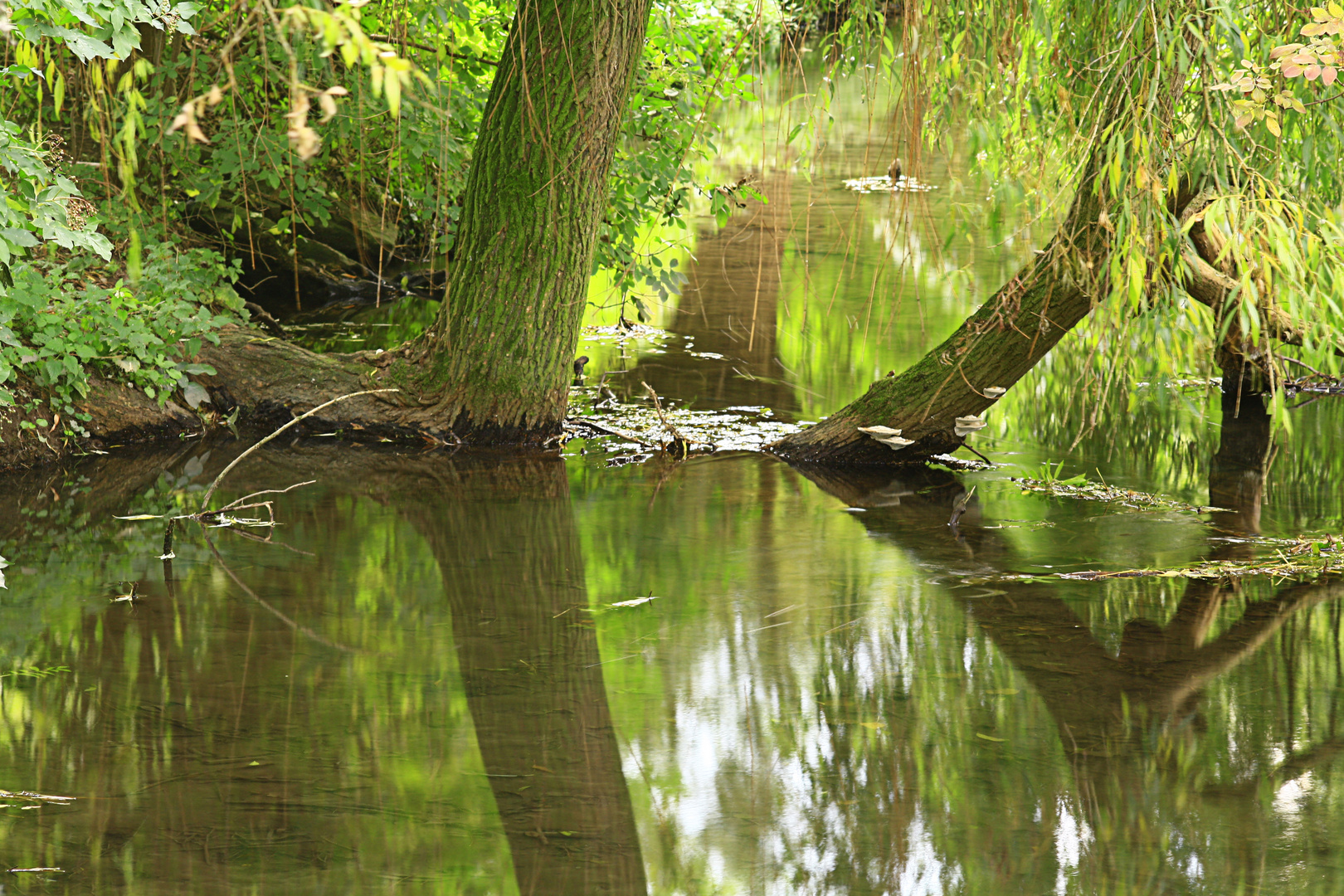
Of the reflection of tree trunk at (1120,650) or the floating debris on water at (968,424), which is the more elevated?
the floating debris on water at (968,424)

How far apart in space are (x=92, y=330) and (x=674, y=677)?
166 inches

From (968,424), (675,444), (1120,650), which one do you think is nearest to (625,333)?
(675,444)

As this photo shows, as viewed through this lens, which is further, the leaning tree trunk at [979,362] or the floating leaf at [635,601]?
the leaning tree trunk at [979,362]

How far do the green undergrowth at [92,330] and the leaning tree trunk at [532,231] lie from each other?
1301mm

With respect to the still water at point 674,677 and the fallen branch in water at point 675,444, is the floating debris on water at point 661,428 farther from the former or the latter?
the still water at point 674,677

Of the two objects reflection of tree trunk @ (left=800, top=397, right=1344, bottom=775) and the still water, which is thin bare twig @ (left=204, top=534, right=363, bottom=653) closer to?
the still water

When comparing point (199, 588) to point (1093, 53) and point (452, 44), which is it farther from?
point (452, 44)

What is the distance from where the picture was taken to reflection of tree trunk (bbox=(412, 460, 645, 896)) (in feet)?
11.0

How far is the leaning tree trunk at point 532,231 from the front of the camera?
21.2ft

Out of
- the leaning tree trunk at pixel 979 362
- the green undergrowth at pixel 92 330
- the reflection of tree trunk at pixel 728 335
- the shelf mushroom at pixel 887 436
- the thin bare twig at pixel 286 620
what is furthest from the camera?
the reflection of tree trunk at pixel 728 335

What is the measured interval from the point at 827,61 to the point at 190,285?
452cm

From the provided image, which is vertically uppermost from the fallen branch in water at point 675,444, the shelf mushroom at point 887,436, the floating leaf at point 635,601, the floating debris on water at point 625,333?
the floating debris on water at point 625,333

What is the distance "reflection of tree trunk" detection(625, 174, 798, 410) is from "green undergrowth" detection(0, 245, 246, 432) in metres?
2.90

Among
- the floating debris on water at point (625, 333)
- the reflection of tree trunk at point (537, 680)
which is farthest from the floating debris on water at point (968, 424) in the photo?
the floating debris on water at point (625, 333)
